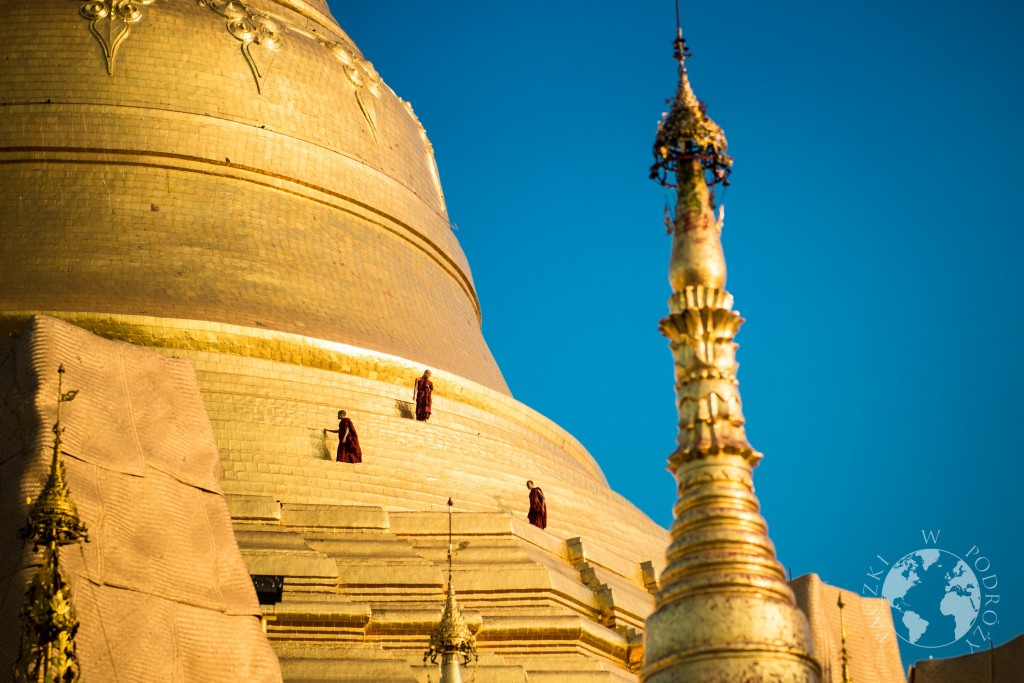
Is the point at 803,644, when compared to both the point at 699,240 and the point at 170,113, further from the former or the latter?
the point at 170,113

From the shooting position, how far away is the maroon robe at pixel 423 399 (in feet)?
88.7

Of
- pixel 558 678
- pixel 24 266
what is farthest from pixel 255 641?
pixel 24 266

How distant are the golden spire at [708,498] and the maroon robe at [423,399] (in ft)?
53.7

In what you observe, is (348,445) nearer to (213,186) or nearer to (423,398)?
(423,398)

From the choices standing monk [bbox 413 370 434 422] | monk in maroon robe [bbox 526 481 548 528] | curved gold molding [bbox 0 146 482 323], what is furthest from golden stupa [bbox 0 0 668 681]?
Answer: monk in maroon robe [bbox 526 481 548 528]

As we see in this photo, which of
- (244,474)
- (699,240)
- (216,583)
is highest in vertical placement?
(244,474)

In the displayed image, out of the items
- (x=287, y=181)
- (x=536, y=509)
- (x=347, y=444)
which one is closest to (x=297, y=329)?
(x=347, y=444)

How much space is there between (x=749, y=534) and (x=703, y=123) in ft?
7.24

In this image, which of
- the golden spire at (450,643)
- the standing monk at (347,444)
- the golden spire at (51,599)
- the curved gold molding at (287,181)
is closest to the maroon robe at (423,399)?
the standing monk at (347,444)

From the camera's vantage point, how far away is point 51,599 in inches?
491

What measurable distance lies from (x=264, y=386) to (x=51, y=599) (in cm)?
1408

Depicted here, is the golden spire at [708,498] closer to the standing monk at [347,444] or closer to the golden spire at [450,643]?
the golden spire at [450,643]

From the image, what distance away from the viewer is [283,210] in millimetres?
30531

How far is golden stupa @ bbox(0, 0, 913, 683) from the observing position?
62.9ft
